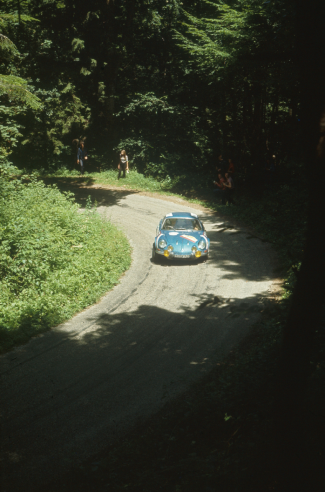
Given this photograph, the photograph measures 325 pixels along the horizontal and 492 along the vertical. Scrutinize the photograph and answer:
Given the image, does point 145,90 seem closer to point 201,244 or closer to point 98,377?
point 201,244

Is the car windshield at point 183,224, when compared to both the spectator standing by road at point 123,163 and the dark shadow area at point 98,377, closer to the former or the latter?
the dark shadow area at point 98,377

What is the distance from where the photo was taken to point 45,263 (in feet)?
36.9

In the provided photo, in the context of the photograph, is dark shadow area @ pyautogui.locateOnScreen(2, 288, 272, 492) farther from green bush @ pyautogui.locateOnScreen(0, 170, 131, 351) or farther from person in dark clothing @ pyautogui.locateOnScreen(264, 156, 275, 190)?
person in dark clothing @ pyautogui.locateOnScreen(264, 156, 275, 190)

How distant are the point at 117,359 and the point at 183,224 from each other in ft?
24.2

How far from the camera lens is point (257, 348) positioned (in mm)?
7242

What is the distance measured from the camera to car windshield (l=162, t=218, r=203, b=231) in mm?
14094

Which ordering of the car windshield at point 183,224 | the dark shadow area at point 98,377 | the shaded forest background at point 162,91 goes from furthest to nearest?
1. the shaded forest background at point 162,91
2. the car windshield at point 183,224
3. the dark shadow area at point 98,377

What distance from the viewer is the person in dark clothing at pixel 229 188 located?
19.9 meters

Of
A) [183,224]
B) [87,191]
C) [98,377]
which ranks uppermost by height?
[87,191]

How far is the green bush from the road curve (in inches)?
18.2

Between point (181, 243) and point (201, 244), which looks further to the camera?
point (201, 244)

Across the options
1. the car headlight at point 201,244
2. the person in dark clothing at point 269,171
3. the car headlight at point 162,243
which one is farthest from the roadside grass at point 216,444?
the person in dark clothing at point 269,171

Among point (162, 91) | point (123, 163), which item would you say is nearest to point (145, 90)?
point (162, 91)

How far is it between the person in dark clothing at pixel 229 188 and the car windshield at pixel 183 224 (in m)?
6.31
